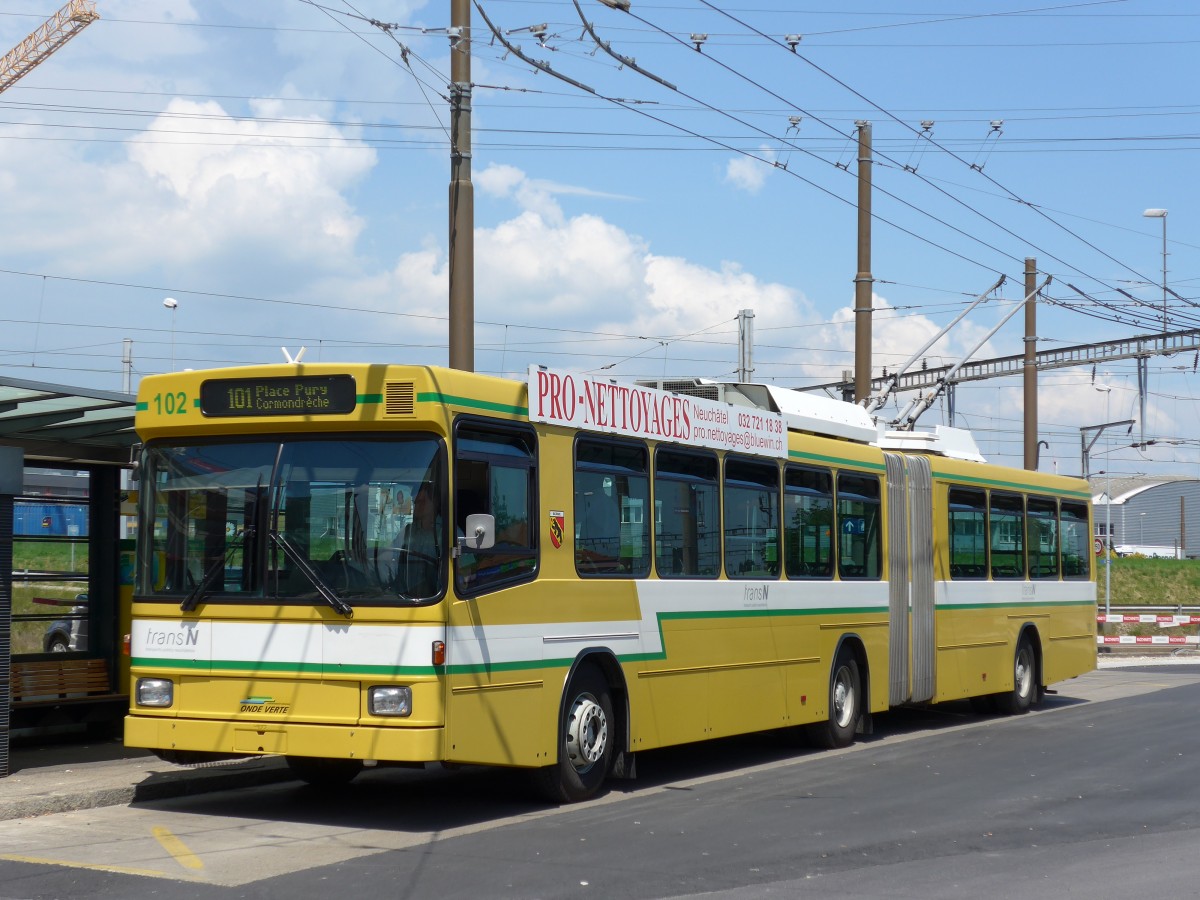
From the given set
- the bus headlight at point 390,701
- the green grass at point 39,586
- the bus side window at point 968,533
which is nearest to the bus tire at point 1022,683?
the bus side window at point 968,533

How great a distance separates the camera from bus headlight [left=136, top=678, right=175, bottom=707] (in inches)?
410

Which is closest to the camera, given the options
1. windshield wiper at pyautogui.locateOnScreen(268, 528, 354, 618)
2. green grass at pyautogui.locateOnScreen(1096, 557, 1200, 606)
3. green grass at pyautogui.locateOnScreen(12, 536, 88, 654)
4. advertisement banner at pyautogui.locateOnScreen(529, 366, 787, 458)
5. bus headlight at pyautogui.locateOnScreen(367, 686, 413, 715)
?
bus headlight at pyautogui.locateOnScreen(367, 686, 413, 715)

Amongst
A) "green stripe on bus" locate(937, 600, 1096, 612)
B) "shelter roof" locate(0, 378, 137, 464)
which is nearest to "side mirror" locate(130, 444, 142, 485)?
"shelter roof" locate(0, 378, 137, 464)

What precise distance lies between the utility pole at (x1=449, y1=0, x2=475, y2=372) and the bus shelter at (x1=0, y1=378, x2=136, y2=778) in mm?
2973

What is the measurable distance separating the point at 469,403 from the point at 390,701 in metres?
1.97

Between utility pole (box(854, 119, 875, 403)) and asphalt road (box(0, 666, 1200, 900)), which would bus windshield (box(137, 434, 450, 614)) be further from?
utility pole (box(854, 119, 875, 403))

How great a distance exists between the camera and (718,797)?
1188 cm

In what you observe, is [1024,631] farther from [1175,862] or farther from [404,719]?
[404,719]

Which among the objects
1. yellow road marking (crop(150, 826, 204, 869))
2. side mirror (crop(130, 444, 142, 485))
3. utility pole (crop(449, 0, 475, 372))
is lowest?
yellow road marking (crop(150, 826, 204, 869))

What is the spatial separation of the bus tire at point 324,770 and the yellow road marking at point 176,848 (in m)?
1.85

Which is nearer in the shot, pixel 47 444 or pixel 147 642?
pixel 147 642

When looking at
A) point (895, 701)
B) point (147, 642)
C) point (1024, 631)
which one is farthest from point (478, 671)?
point (1024, 631)

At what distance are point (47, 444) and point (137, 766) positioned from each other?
290 cm

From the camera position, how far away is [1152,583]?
6725 cm
